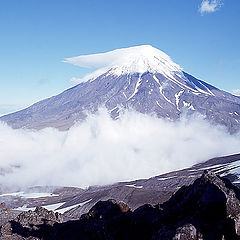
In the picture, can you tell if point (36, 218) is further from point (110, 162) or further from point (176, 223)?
point (110, 162)

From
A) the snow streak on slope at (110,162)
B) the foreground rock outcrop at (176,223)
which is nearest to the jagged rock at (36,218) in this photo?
the foreground rock outcrop at (176,223)

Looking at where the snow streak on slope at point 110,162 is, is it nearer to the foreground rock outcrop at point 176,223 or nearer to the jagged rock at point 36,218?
the jagged rock at point 36,218

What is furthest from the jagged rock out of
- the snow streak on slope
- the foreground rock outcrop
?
the snow streak on slope

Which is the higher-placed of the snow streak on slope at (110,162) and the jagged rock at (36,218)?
the jagged rock at (36,218)

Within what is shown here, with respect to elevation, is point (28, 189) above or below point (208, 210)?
below

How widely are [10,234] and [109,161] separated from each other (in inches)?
5517

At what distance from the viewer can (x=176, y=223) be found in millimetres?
14820

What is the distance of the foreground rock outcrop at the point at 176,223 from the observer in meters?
13.8

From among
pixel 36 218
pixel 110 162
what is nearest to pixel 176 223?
pixel 36 218

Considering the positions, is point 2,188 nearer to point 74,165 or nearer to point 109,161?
point 74,165

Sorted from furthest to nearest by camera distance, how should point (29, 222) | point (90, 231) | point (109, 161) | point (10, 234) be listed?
point (109, 161), point (29, 222), point (10, 234), point (90, 231)

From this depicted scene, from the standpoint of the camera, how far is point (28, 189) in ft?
419

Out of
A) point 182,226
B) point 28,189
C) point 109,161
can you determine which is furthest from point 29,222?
point 109,161

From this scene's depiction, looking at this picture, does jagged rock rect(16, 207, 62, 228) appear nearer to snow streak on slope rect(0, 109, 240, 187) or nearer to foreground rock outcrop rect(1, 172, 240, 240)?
foreground rock outcrop rect(1, 172, 240, 240)
